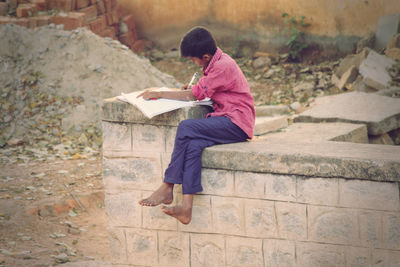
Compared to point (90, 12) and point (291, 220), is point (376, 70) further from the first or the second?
point (90, 12)

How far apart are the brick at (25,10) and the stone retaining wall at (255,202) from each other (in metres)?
5.83

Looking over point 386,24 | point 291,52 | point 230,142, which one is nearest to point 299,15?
point 291,52

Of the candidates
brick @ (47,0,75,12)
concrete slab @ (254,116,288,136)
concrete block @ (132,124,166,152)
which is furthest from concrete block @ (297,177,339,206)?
brick @ (47,0,75,12)

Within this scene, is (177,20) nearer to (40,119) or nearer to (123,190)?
(40,119)

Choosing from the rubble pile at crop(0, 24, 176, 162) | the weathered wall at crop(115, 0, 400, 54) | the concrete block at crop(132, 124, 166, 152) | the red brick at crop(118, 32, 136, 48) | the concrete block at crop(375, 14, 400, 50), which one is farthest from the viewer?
the red brick at crop(118, 32, 136, 48)

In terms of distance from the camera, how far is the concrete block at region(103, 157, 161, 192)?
349 centimetres

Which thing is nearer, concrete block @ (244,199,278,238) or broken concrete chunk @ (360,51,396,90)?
concrete block @ (244,199,278,238)

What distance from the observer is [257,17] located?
1051cm

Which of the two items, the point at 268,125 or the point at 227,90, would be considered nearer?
the point at 227,90

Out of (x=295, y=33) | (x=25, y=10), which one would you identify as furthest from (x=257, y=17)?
(x=25, y=10)

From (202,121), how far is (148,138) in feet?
1.38

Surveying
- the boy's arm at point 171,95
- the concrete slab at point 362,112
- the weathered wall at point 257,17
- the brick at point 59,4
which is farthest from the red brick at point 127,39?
the boy's arm at point 171,95

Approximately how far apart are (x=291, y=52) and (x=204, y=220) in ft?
24.2

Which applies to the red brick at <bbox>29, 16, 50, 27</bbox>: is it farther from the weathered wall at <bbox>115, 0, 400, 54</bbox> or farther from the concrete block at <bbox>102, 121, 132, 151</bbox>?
the concrete block at <bbox>102, 121, 132, 151</bbox>
